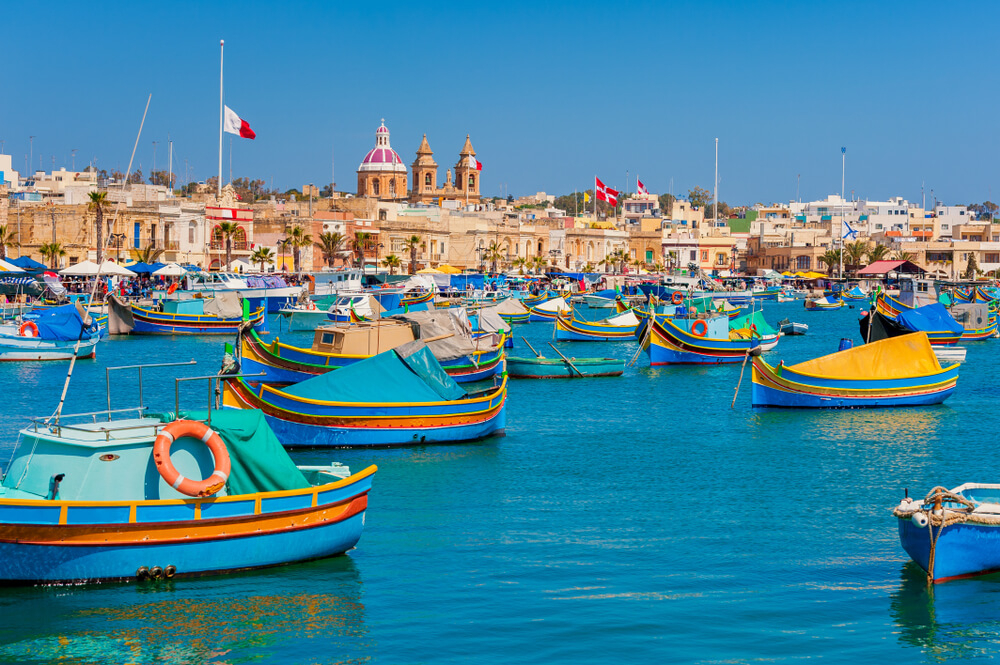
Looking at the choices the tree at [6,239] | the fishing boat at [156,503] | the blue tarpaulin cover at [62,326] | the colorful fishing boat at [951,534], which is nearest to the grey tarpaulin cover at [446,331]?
the blue tarpaulin cover at [62,326]

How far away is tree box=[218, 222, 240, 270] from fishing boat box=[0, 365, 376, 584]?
213ft

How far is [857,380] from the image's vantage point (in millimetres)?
32625

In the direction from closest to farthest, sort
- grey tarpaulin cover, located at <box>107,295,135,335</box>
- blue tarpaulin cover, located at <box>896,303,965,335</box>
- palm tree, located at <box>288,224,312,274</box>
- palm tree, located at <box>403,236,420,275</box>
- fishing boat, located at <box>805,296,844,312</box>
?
blue tarpaulin cover, located at <box>896,303,965,335</box>
grey tarpaulin cover, located at <box>107,295,135,335</box>
palm tree, located at <box>288,224,312,274</box>
fishing boat, located at <box>805,296,844,312</box>
palm tree, located at <box>403,236,420,275</box>

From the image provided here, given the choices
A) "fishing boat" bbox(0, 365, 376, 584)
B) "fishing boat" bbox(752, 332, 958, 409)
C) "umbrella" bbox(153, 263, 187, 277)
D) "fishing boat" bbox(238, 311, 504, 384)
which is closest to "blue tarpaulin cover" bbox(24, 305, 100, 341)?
"fishing boat" bbox(238, 311, 504, 384)

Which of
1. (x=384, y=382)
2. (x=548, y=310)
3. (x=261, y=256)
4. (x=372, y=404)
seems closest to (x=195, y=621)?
(x=372, y=404)

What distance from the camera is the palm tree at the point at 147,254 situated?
257ft

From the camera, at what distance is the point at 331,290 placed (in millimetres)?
78375

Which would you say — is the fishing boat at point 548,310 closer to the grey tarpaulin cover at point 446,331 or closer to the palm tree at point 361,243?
the palm tree at point 361,243

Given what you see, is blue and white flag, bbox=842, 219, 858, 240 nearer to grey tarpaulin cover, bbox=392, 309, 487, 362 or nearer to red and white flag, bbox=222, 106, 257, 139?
red and white flag, bbox=222, 106, 257, 139

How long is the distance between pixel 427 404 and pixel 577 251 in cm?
10922

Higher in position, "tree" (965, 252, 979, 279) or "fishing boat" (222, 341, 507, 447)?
"tree" (965, 252, 979, 279)

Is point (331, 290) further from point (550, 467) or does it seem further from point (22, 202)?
point (550, 467)

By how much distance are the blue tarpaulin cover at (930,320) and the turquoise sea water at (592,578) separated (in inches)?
871

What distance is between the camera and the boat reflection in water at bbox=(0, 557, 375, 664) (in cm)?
1348
